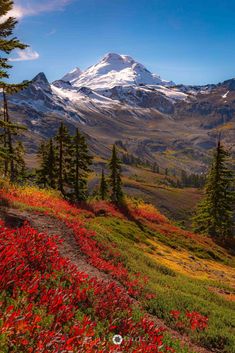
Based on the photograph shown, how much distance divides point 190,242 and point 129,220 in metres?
7.50

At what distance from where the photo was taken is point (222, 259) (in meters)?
39.5

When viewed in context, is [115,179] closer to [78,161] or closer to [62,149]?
[78,161]

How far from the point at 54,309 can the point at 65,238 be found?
9.02 meters

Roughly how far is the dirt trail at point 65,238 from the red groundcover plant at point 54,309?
187cm

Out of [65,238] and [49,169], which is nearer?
[65,238]

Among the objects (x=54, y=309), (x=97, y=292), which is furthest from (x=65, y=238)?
(x=54, y=309)

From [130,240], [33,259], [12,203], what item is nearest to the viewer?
[33,259]

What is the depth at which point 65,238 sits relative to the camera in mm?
16594

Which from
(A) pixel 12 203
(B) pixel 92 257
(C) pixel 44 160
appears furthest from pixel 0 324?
(C) pixel 44 160

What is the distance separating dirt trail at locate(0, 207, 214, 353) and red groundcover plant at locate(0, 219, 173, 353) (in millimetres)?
1871

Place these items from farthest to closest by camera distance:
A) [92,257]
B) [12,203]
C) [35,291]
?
[12,203], [92,257], [35,291]

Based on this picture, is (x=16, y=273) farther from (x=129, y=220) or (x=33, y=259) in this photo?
(x=129, y=220)

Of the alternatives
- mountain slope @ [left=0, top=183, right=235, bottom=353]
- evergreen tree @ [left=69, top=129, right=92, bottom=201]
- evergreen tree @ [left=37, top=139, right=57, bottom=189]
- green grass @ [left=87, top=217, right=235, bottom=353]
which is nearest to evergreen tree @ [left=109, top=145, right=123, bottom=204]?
evergreen tree @ [left=69, top=129, right=92, bottom=201]

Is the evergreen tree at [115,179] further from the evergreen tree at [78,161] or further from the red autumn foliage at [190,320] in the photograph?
the red autumn foliage at [190,320]
